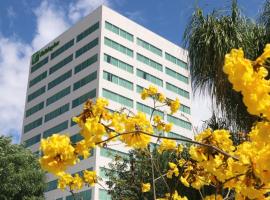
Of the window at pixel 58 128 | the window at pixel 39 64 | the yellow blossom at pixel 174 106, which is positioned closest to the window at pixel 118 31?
the window at pixel 58 128

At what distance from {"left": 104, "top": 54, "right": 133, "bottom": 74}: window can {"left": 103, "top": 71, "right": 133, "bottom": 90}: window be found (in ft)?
3.72

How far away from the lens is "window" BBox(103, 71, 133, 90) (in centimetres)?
3847

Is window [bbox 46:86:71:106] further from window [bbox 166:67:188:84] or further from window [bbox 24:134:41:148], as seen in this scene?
window [bbox 166:67:188:84]

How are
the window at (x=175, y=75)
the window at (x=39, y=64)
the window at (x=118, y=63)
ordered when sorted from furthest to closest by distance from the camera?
the window at (x=39, y=64) < the window at (x=175, y=75) < the window at (x=118, y=63)

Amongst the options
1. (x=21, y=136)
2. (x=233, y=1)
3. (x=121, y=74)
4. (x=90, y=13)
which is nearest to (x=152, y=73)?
(x=121, y=74)

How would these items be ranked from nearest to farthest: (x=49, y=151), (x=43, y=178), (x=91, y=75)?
(x=49, y=151), (x=43, y=178), (x=91, y=75)

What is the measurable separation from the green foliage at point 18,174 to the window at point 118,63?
2156 cm

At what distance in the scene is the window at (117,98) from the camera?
37531 mm

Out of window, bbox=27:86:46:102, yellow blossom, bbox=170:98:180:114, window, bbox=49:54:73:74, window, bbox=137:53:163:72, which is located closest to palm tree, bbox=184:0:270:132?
yellow blossom, bbox=170:98:180:114

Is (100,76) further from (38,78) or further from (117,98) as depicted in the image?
(38,78)

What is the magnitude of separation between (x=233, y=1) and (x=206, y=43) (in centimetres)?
117

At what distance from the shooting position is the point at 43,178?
17906 millimetres

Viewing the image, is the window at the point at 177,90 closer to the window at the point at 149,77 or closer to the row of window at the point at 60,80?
the window at the point at 149,77

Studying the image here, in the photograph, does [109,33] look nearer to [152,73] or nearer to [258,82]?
[152,73]
